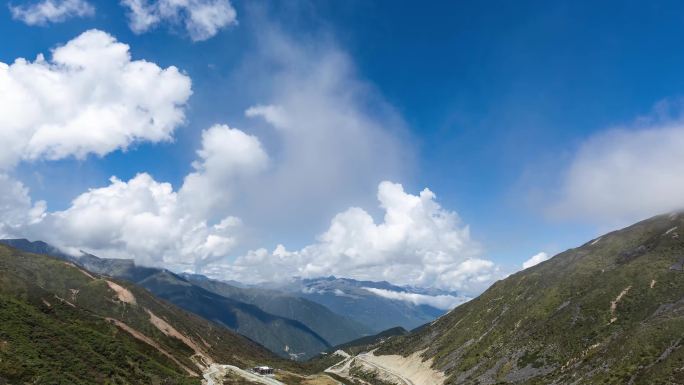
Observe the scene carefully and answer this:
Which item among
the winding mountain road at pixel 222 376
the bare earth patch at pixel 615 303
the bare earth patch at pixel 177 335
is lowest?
the winding mountain road at pixel 222 376

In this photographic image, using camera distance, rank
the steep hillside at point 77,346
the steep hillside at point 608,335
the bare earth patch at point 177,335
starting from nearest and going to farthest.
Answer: the steep hillside at point 77,346 < the steep hillside at point 608,335 < the bare earth patch at point 177,335

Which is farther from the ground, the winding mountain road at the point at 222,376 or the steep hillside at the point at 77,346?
the steep hillside at the point at 77,346

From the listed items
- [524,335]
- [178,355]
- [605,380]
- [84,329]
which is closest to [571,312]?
[524,335]

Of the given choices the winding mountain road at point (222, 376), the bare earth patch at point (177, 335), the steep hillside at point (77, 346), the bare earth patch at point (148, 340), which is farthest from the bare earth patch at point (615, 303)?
the bare earth patch at point (177, 335)

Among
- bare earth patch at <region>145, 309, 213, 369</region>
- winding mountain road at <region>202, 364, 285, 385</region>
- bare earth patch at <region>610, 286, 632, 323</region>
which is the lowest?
winding mountain road at <region>202, 364, 285, 385</region>

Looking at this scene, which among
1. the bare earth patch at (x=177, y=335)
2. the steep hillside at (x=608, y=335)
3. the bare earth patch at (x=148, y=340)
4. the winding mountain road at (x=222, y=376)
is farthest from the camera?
the bare earth patch at (x=177, y=335)

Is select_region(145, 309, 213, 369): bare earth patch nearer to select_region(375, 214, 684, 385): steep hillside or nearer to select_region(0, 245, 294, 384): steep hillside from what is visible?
select_region(0, 245, 294, 384): steep hillside

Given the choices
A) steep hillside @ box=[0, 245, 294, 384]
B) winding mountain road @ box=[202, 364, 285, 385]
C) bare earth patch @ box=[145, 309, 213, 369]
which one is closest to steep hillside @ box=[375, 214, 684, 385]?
winding mountain road @ box=[202, 364, 285, 385]

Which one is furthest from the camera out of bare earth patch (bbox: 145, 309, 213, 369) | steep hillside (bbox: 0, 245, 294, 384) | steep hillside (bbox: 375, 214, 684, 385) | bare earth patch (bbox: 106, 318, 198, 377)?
bare earth patch (bbox: 145, 309, 213, 369)

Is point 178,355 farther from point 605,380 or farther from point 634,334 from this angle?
point 634,334

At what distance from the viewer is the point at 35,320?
120 metres

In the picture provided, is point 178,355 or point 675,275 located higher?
point 675,275

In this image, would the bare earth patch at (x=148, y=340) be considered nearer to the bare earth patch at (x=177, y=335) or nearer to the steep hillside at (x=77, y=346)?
the steep hillside at (x=77, y=346)

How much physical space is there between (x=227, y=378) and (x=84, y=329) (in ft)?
155
